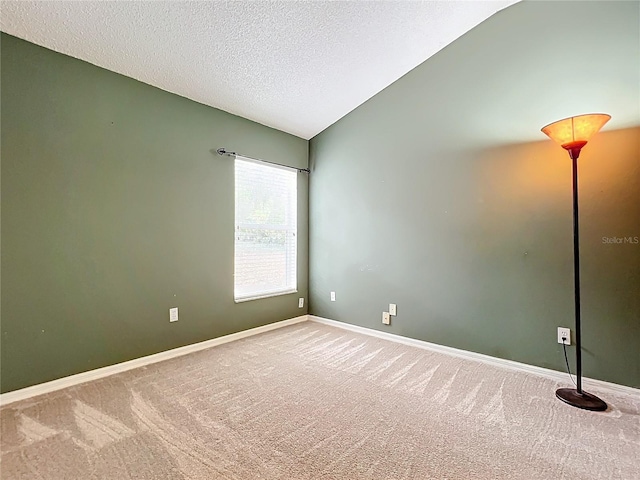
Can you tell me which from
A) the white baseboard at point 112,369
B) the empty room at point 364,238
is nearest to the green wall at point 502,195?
the empty room at point 364,238

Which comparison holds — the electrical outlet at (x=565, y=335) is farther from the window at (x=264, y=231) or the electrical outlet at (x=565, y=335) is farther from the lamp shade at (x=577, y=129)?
the window at (x=264, y=231)

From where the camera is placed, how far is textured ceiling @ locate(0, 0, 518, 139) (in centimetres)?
195

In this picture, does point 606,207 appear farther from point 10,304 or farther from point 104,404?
point 10,304

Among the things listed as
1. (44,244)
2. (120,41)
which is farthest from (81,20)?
(44,244)

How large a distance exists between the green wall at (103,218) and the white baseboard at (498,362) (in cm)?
144

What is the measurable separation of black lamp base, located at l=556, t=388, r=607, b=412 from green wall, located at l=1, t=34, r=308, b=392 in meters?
2.80

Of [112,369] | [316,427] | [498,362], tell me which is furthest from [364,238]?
[112,369]

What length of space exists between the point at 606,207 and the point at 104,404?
11.9 ft

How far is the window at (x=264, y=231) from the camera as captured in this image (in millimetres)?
3350

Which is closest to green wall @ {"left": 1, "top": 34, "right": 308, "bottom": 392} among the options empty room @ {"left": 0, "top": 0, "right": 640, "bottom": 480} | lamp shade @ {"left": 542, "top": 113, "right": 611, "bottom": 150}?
empty room @ {"left": 0, "top": 0, "right": 640, "bottom": 480}

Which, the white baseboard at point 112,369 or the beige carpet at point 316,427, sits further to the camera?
the white baseboard at point 112,369

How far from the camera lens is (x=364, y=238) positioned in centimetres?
349

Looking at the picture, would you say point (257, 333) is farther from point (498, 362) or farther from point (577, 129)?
point (577, 129)

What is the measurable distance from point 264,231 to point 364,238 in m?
1.16
